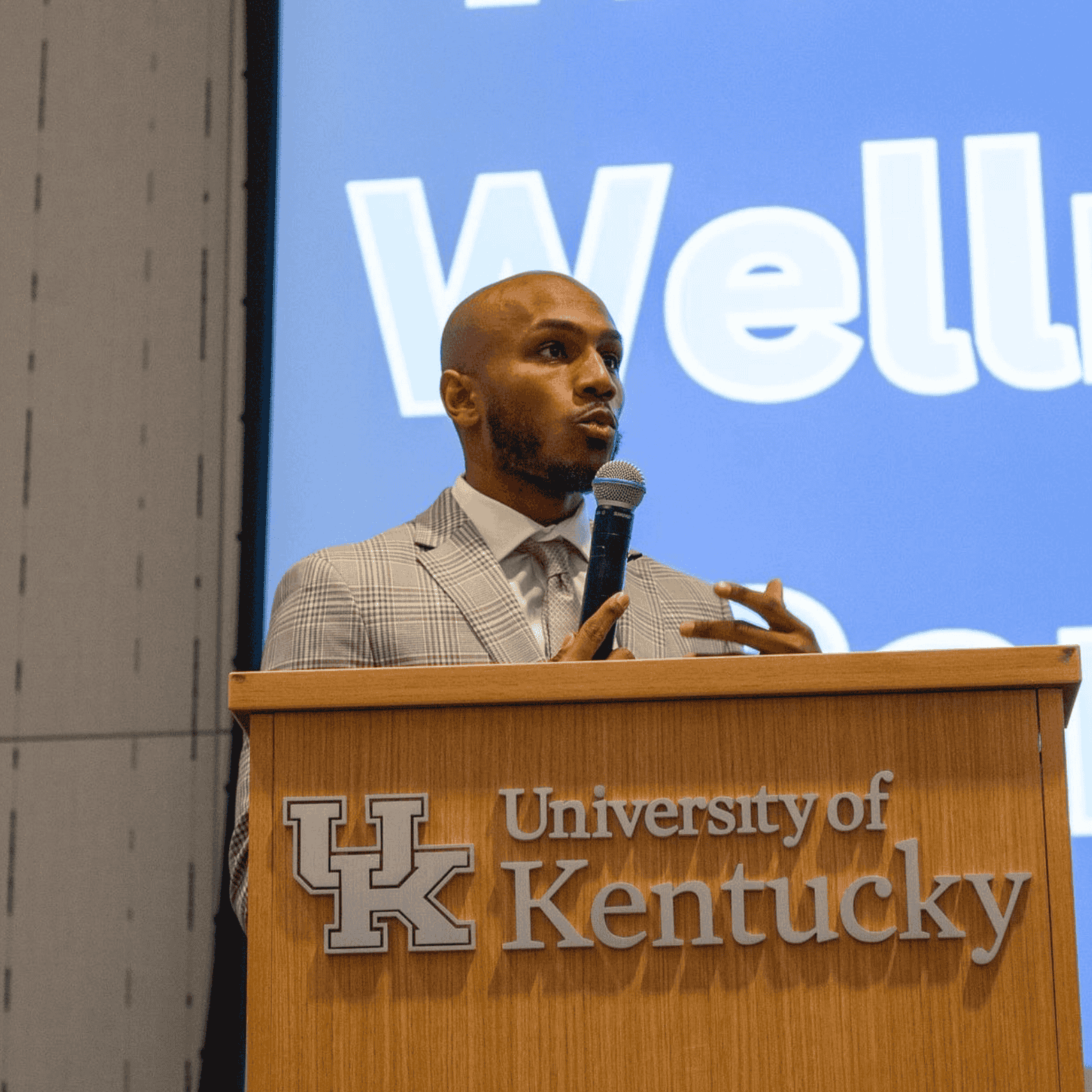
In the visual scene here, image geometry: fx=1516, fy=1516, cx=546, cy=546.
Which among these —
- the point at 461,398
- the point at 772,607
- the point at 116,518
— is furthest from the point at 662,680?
the point at 116,518

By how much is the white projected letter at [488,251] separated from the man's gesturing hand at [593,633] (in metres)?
1.49

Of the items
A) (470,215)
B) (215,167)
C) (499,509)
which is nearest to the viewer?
(499,509)

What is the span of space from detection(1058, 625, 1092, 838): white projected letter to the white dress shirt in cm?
104

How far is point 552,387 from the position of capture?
1.94 m

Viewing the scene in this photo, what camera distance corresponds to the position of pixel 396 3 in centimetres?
308

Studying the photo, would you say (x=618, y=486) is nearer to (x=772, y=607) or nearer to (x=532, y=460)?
(x=772, y=607)

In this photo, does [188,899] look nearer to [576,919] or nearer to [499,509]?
[499,509]

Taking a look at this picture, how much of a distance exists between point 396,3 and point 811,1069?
2.49 m

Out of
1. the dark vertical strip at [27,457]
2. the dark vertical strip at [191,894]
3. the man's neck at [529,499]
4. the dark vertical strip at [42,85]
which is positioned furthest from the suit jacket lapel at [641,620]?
the dark vertical strip at [42,85]

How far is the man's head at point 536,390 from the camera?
1.92 m

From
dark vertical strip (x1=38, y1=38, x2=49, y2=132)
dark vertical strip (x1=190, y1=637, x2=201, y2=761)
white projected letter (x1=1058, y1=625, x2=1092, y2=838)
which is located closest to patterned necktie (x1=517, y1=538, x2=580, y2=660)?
white projected letter (x1=1058, y1=625, x2=1092, y2=838)

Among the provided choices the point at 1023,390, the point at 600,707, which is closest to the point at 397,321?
the point at 1023,390

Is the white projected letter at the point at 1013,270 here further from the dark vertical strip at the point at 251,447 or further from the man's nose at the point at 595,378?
the dark vertical strip at the point at 251,447

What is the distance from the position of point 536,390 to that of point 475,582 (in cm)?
27
